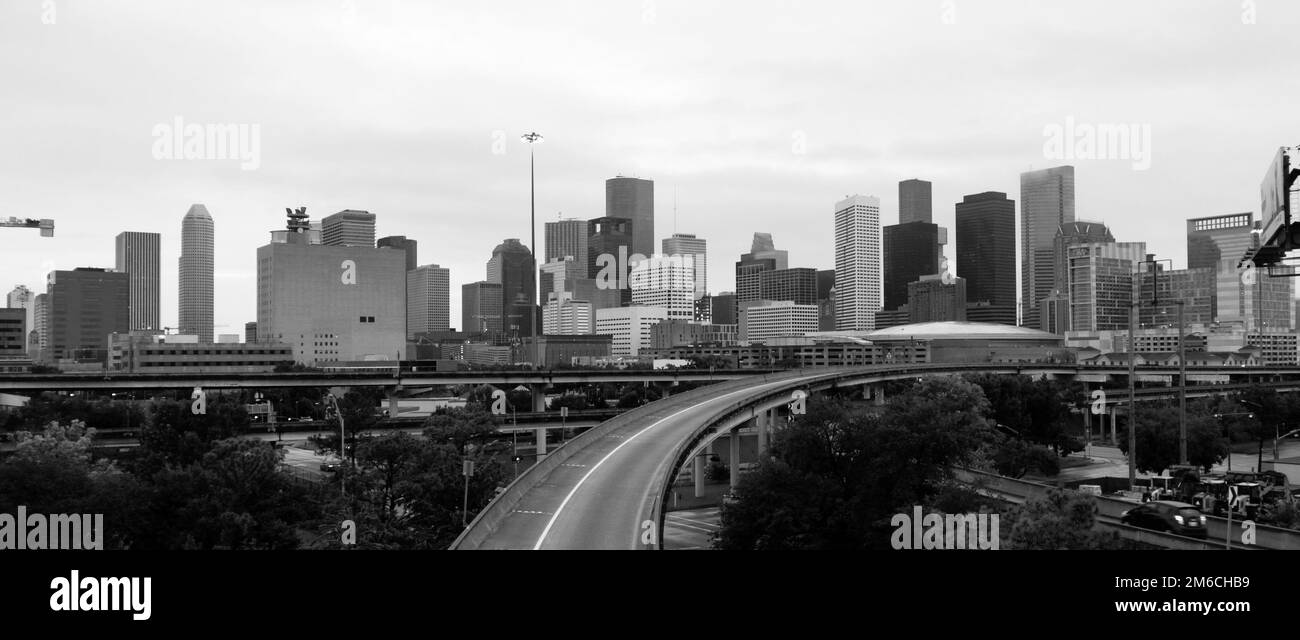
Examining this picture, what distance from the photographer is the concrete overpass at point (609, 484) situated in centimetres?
2295

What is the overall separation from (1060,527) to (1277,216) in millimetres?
9426

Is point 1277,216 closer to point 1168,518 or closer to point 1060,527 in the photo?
point 1060,527

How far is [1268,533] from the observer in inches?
951

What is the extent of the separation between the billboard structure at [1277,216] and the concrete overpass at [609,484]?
17.3 m

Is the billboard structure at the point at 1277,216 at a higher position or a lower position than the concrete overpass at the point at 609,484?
higher

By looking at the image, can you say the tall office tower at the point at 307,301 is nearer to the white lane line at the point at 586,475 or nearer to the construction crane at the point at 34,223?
the construction crane at the point at 34,223

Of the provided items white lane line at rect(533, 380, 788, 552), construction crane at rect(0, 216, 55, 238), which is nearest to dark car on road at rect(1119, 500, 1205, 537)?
white lane line at rect(533, 380, 788, 552)

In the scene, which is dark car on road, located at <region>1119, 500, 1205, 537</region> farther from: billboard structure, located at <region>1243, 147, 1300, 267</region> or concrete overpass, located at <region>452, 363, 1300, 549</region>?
concrete overpass, located at <region>452, 363, 1300, 549</region>

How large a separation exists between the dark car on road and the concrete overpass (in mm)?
15140

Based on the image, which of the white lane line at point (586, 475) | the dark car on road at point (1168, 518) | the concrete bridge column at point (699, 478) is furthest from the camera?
the concrete bridge column at point (699, 478)

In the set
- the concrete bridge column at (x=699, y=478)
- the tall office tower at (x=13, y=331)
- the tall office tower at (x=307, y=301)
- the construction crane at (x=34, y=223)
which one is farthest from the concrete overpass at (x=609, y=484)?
the tall office tower at (x=13, y=331)
